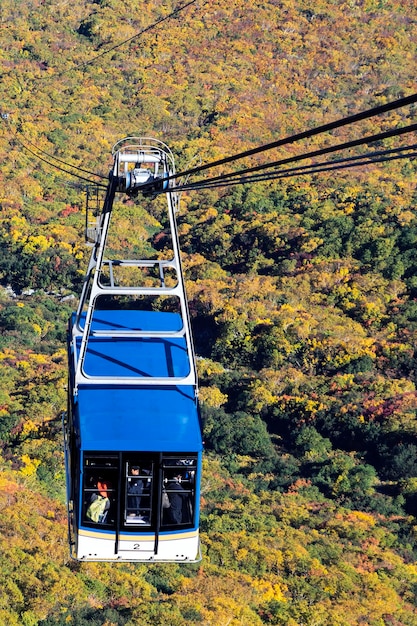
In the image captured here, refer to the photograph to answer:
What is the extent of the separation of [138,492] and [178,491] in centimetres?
59

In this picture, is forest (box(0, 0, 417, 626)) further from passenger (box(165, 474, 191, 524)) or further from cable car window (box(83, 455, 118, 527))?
passenger (box(165, 474, 191, 524))

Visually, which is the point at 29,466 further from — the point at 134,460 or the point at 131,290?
the point at 134,460

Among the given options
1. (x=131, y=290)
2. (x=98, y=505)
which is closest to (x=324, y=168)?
(x=131, y=290)

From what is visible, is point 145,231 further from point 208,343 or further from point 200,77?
point 200,77

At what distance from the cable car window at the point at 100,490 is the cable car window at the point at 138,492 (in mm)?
191

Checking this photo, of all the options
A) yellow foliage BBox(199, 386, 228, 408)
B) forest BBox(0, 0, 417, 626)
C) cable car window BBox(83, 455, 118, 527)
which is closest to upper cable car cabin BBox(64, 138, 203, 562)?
cable car window BBox(83, 455, 118, 527)

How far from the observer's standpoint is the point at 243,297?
188ft

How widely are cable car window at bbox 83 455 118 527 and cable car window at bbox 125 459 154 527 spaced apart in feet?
0.63

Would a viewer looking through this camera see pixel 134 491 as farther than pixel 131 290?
No

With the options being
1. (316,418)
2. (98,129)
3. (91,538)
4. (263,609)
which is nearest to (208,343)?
(316,418)

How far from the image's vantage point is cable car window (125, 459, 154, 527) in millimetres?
16672

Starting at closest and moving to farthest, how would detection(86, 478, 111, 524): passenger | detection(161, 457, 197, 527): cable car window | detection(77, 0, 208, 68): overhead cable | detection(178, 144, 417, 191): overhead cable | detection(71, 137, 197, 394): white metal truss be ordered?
detection(178, 144, 417, 191): overhead cable, detection(161, 457, 197, 527): cable car window, detection(86, 478, 111, 524): passenger, detection(71, 137, 197, 394): white metal truss, detection(77, 0, 208, 68): overhead cable

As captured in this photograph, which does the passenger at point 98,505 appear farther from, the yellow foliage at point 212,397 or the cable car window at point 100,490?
the yellow foliage at point 212,397

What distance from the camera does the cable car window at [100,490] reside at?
651 inches
